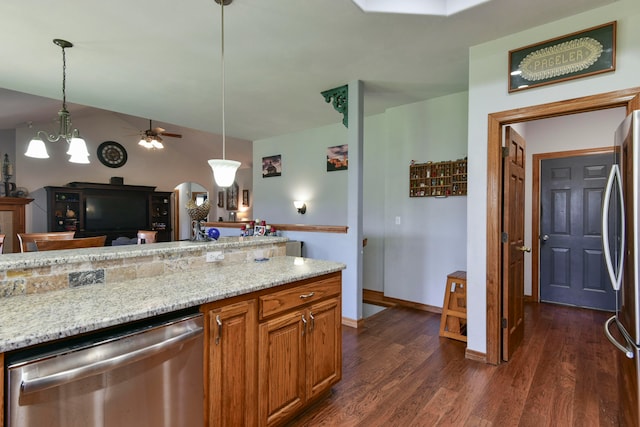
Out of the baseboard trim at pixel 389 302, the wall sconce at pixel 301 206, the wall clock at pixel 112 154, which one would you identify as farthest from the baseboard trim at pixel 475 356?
the wall clock at pixel 112 154

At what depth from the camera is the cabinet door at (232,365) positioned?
4.72 feet

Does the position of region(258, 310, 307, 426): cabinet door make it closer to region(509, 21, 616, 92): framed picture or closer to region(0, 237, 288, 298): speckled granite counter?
region(0, 237, 288, 298): speckled granite counter

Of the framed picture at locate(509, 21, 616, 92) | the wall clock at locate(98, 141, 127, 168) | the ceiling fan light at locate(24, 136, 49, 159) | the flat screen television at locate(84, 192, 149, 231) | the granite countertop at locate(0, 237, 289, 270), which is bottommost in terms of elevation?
the granite countertop at locate(0, 237, 289, 270)

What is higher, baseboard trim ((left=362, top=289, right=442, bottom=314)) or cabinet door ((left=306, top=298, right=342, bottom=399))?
→ cabinet door ((left=306, top=298, right=342, bottom=399))

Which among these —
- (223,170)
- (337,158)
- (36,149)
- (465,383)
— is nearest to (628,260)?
(465,383)

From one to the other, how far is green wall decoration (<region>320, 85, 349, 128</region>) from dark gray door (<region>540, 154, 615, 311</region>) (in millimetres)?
2761

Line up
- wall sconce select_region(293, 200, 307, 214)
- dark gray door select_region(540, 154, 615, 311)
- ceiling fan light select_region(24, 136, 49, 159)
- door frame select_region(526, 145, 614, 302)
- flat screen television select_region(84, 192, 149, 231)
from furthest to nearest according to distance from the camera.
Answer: flat screen television select_region(84, 192, 149, 231) → wall sconce select_region(293, 200, 307, 214) → door frame select_region(526, 145, 614, 302) → dark gray door select_region(540, 154, 615, 311) → ceiling fan light select_region(24, 136, 49, 159)

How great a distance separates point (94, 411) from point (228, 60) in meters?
2.78

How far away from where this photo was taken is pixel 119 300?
133 centimetres

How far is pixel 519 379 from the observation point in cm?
234

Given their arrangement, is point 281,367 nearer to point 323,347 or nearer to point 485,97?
point 323,347

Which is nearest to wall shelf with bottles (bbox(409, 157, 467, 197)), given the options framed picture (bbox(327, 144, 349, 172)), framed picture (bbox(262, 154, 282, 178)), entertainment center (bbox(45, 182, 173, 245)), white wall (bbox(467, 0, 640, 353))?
white wall (bbox(467, 0, 640, 353))

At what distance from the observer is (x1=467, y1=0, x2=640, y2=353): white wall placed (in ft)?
7.15

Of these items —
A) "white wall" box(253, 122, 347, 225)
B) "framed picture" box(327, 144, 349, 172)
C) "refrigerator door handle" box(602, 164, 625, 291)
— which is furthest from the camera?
"white wall" box(253, 122, 347, 225)
